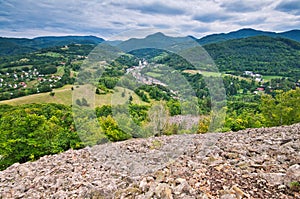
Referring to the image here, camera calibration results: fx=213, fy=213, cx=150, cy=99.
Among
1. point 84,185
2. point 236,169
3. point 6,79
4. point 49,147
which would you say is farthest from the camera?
point 6,79

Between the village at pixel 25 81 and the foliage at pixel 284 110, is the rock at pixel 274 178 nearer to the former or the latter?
the foliage at pixel 284 110

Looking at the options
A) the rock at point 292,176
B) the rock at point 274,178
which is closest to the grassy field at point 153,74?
the rock at point 274,178

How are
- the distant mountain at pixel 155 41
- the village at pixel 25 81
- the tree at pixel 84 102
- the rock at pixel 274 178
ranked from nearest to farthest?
1. the rock at pixel 274 178
2. the distant mountain at pixel 155 41
3. the tree at pixel 84 102
4. the village at pixel 25 81

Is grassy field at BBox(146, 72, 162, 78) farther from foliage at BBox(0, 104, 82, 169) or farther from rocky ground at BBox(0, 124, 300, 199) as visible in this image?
foliage at BBox(0, 104, 82, 169)

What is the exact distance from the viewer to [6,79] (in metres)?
103

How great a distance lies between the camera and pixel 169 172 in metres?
→ 8.60

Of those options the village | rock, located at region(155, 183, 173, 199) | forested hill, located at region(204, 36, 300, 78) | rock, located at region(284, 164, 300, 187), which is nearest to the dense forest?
rock, located at region(155, 183, 173, 199)

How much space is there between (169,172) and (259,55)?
453 ft

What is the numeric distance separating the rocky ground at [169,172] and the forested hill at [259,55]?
85908 millimetres

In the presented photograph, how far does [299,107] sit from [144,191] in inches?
811

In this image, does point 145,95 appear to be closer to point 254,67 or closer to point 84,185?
point 84,185

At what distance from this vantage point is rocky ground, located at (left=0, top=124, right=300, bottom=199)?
645cm

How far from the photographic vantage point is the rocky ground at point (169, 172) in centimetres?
645

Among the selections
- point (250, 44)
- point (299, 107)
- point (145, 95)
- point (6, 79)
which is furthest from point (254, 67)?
point (6, 79)
